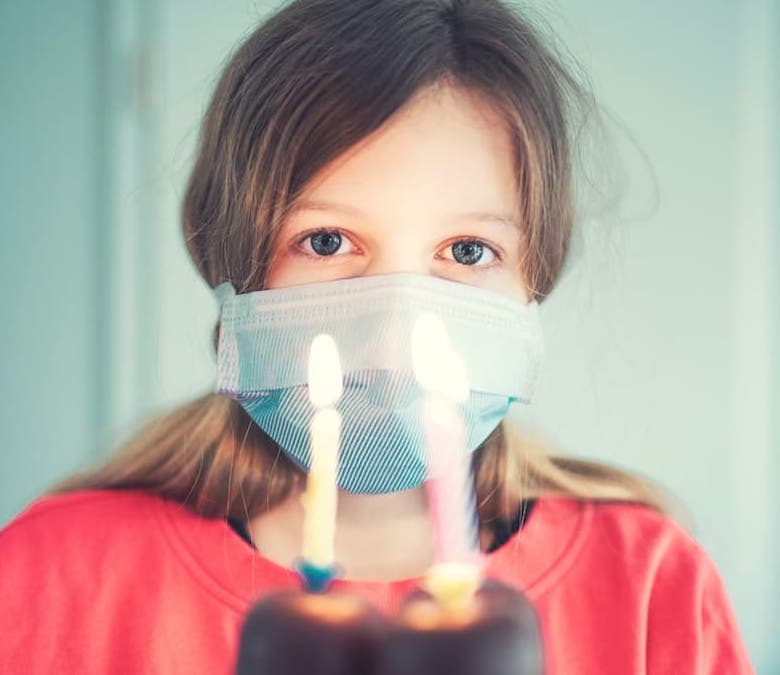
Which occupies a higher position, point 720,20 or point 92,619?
point 720,20

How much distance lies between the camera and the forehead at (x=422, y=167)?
72 centimetres

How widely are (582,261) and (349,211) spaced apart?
1.61ft

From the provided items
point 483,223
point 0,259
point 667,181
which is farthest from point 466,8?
point 0,259

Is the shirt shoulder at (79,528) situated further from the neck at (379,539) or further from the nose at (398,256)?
the nose at (398,256)

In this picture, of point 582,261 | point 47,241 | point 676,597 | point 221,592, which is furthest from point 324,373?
point 47,241

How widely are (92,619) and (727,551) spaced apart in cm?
85

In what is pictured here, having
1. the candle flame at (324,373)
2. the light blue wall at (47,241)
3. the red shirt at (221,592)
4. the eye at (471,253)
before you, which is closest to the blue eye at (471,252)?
the eye at (471,253)

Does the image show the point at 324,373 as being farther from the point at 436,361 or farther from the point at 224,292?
the point at 224,292

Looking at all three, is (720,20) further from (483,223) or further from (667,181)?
(483,223)

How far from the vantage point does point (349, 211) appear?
0.73 metres

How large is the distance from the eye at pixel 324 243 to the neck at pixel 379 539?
0.74ft

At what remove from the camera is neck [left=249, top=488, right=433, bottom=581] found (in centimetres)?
83

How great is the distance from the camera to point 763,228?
3.98 feet

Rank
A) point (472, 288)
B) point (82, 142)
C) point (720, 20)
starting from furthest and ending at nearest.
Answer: point (82, 142) < point (720, 20) < point (472, 288)
